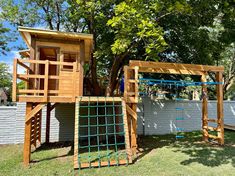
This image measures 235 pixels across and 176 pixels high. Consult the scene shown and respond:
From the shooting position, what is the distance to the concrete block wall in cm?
664

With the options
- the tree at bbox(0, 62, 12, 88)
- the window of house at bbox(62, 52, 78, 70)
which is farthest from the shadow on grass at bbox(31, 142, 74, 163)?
the tree at bbox(0, 62, 12, 88)

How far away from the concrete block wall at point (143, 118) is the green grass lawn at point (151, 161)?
Result: 733mm

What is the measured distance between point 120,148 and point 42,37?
4.13 m

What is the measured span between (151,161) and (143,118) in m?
3.53

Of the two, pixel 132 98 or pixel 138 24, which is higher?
pixel 138 24

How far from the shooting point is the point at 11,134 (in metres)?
6.62

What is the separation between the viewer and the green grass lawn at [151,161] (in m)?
4.04

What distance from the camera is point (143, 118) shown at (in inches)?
320

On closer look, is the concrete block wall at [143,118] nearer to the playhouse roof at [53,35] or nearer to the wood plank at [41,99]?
the wood plank at [41,99]

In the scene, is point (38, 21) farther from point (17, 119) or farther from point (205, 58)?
point (205, 58)

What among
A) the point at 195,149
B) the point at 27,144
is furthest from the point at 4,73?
the point at 195,149

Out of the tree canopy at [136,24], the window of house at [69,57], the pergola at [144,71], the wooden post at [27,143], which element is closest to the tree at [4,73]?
the tree canopy at [136,24]

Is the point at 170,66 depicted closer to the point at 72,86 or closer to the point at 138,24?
the point at 138,24

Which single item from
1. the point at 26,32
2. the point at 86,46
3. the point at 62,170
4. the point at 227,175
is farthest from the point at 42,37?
the point at 227,175
